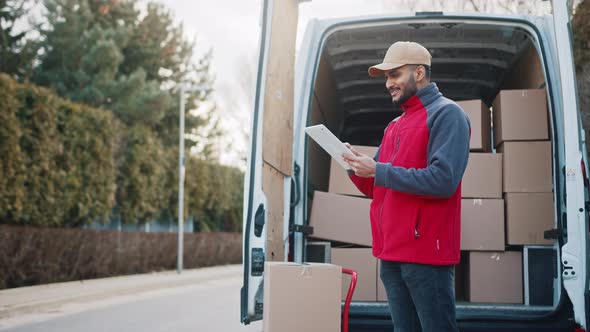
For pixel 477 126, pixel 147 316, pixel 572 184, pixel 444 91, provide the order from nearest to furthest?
pixel 572 184 < pixel 477 126 < pixel 444 91 < pixel 147 316

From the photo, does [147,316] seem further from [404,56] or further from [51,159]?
[404,56]

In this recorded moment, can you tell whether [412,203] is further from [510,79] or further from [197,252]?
[197,252]

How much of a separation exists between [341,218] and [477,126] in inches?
48.3

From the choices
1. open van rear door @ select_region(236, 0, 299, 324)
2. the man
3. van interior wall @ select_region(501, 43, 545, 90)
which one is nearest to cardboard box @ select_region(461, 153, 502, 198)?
van interior wall @ select_region(501, 43, 545, 90)

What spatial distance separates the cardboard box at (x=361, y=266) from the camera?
5121 millimetres

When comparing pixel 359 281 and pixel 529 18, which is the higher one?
pixel 529 18

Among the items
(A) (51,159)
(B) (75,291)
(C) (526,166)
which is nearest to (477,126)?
(C) (526,166)

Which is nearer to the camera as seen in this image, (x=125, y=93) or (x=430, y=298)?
(x=430, y=298)

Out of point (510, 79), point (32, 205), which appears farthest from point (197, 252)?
point (510, 79)

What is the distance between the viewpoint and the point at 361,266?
5.17m

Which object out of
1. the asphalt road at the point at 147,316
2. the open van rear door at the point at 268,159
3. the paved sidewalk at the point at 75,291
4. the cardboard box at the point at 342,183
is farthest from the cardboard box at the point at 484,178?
the paved sidewalk at the point at 75,291

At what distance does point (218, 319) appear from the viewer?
993 centimetres

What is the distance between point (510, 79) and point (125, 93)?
20.6 m

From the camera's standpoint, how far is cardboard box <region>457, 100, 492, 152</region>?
5398 millimetres
